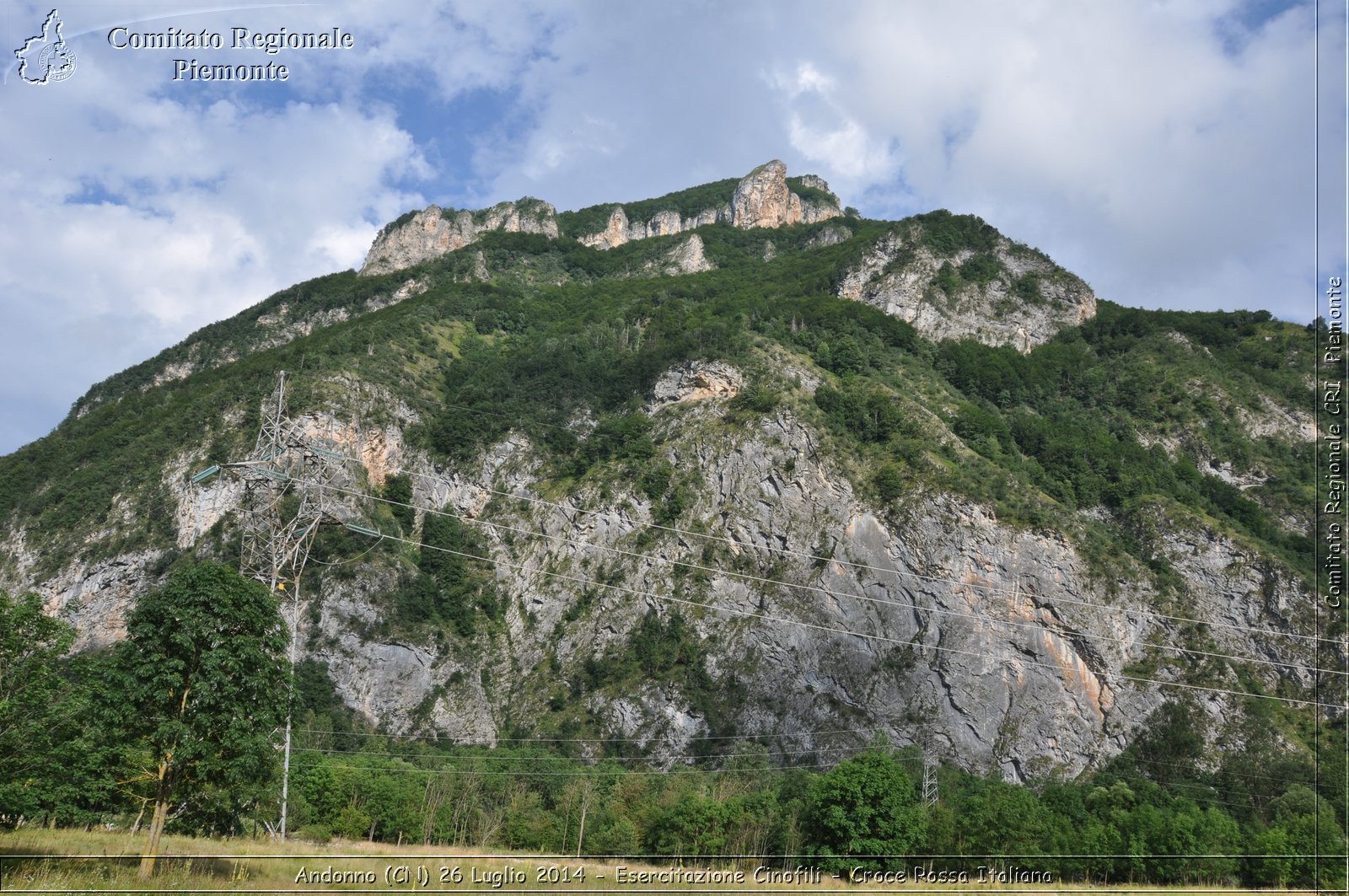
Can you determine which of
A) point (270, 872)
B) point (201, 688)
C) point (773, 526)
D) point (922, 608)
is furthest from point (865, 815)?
point (773, 526)

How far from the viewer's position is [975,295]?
159375 millimetres

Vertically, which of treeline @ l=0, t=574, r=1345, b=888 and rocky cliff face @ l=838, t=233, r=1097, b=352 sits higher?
rocky cliff face @ l=838, t=233, r=1097, b=352

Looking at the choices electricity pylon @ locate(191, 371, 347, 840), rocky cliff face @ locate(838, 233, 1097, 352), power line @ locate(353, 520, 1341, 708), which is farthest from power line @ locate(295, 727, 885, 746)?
rocky cliff face @ locate(838, 233, 1097, 352)

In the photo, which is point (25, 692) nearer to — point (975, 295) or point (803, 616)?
point (803, 616)

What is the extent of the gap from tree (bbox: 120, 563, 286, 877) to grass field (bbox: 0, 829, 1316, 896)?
4.37 feet

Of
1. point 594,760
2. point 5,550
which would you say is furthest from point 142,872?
point 5,550

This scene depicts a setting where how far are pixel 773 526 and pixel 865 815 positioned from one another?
50.8 meters

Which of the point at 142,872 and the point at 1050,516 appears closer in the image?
the point at 142,872

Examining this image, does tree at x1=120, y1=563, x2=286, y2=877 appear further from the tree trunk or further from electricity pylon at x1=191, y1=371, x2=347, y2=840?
electricity pylon at x1=191, y1=371, x2=347, y2=840

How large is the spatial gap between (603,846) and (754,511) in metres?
50.3

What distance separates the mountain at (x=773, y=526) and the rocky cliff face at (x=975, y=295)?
119 centimetres

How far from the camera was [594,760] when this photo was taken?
88.4 meters

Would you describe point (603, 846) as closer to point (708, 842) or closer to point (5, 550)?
point (708, 842)

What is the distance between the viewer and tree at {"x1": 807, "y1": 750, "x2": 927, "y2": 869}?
56000 millimetres
